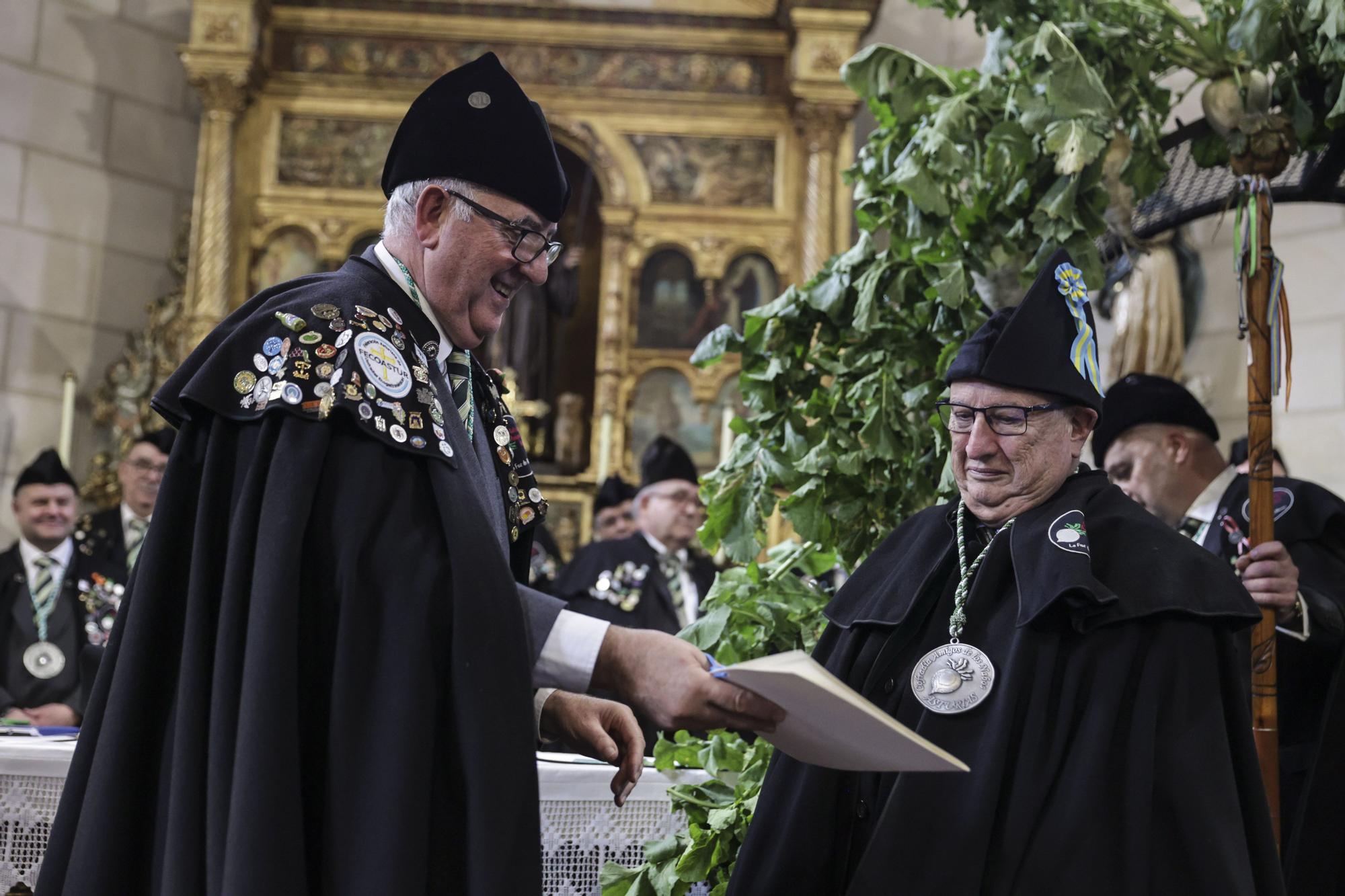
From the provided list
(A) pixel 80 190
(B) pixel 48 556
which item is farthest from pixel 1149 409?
Answer: (A) pixel 80 190

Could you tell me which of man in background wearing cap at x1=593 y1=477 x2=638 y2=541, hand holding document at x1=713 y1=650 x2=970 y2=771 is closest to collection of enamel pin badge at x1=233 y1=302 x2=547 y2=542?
hand holding document at x1=713 y1=650 x2=970 y2=771

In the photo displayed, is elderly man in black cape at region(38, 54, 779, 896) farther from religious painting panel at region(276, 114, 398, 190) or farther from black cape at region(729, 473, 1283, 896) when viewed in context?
religious painting panel at region(276, 114, 398, 190)

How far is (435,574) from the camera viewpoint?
2004 millimetres

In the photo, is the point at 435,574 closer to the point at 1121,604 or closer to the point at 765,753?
the point at 1121,604

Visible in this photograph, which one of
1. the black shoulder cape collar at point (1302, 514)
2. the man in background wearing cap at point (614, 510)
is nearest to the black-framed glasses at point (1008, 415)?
the black shoulder cape collar at point (1302, 514)

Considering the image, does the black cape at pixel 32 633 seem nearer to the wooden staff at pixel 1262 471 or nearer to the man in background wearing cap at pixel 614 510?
the man in background wearing cap at pixel 614 510

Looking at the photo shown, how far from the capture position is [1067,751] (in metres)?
2.50

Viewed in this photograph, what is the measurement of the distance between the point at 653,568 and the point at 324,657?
5248 millimetres

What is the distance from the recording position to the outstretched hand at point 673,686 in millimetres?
2109

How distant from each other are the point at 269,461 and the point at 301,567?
16 centimetres

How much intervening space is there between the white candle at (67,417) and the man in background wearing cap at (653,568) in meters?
3.17

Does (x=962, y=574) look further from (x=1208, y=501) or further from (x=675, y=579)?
(x=675, y=579)

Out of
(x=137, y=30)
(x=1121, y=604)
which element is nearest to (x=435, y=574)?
(x=1121, y=604)

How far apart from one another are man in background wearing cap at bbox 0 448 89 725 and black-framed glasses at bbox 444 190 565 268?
3.99 meters
